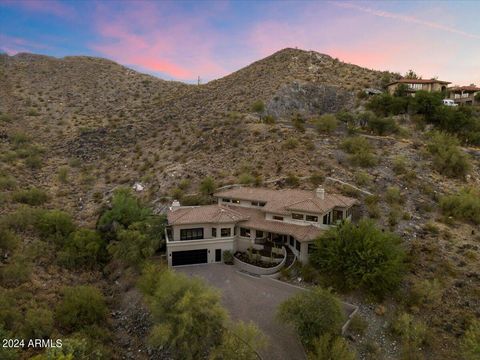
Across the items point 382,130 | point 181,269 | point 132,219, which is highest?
point 382,130

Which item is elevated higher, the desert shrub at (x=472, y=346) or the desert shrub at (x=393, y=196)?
the desert shrub at (x=393, y=196)

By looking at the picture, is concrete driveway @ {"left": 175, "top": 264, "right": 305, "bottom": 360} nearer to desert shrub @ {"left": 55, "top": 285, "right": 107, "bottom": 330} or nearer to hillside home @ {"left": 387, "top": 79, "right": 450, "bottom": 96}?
desert shrub @ {"left": 55, "top": 285, "right": 107, "bottom": 330}

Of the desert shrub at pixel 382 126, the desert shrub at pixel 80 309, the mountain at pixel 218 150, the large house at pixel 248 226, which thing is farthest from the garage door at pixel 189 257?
the desert shrub at pixel 382 126

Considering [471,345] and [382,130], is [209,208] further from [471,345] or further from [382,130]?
[382,130]

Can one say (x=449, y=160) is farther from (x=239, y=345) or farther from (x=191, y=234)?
(x=239, y=345)

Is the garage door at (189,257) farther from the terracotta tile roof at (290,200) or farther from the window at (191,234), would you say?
the terracotta tile roof at (290,200)

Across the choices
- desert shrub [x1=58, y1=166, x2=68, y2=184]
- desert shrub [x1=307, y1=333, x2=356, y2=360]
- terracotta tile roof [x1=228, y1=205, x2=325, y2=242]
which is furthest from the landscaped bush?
desert shrub [x1=58, y1=166, x2=68, y2=184]

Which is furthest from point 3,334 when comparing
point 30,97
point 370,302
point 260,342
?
point 30,97
